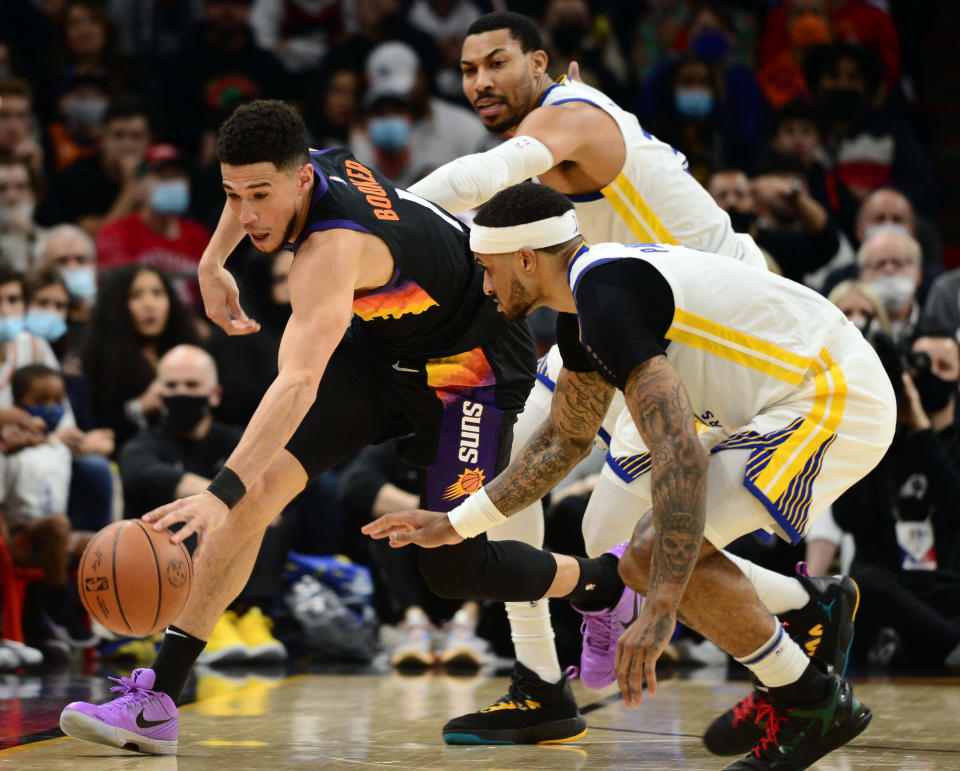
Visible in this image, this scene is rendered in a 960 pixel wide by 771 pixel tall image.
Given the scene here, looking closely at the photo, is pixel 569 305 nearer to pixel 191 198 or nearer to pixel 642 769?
pixel 642 769

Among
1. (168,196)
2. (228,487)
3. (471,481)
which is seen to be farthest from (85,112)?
(228,487)

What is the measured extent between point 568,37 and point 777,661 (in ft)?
24.0

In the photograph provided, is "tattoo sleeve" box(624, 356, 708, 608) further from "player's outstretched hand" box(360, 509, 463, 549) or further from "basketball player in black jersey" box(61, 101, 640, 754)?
"basketball player in black jersey" box(61, 101, 640, 754)

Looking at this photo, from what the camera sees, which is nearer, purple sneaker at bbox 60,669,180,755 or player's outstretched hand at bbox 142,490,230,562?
player's outstretched hand at bbox 142,490,230,562

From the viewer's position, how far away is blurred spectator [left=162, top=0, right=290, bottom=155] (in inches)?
441

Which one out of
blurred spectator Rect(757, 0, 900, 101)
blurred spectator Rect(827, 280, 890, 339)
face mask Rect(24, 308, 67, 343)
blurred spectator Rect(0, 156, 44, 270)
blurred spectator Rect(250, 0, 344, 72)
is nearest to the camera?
blurred spectator Rect(827, 280, 890, 339)

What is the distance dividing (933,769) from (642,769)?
83cm

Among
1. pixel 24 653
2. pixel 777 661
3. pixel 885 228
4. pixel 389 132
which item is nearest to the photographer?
pixel 777 661

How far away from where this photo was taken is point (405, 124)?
10.1 m

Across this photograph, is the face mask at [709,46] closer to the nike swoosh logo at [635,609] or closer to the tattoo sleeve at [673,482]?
the nike swoosh logo at [635,609]

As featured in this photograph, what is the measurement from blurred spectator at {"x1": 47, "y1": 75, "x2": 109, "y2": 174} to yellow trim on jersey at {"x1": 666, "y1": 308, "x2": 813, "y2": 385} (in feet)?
25.8

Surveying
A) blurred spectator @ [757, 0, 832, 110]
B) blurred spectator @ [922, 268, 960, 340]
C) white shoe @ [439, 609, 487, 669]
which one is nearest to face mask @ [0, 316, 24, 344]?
white shoe @ [439, 609, 487, 669]

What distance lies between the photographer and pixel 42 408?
24.2 feet

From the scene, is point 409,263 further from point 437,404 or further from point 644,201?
point 644,201
